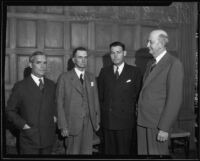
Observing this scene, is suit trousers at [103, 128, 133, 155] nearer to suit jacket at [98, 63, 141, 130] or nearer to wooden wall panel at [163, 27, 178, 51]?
suit jacket at [98, 63, 141, 130]

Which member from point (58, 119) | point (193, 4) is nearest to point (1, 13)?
point (58, 119)

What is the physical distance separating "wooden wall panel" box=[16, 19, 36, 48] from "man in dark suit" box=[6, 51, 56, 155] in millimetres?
797

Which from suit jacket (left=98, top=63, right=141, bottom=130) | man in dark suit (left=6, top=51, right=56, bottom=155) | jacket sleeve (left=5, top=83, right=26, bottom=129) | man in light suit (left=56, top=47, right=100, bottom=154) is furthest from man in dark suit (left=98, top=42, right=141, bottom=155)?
jacket sleeve (left=5, top=83, right=26, bottom=129)

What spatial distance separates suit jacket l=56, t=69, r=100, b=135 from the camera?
3.54 meters

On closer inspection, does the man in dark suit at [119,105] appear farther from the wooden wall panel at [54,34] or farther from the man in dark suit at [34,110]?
the wooden wall panel at [54,34]

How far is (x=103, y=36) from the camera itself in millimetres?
4406

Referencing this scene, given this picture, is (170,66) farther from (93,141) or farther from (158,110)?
(93,141)

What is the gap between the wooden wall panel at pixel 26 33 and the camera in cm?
418

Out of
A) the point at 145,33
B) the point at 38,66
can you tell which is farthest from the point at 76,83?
the point at 145,33

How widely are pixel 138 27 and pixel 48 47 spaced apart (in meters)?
1.56

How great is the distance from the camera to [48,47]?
4.29 metres

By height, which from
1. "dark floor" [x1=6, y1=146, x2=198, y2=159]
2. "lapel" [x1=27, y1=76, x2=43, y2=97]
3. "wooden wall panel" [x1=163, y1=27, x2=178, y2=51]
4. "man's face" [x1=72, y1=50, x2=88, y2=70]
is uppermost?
"wooden wall panel" [x1=163, y1=27, x2=178, y2=51]

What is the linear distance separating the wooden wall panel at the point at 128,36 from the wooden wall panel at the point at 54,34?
3.29 feet

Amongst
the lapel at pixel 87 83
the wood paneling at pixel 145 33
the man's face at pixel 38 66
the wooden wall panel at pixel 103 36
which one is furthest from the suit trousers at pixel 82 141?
the wood paneling at pixel 145 33
